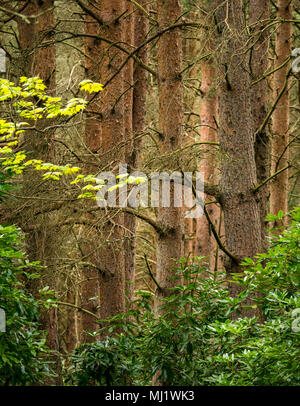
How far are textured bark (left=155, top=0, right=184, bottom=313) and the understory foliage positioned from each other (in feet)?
1.29

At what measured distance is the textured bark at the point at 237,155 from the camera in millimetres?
6934

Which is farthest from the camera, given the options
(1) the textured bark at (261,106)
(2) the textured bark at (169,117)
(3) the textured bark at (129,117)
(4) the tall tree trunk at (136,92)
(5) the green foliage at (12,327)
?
(4) the tall tree trunk at (136,92)

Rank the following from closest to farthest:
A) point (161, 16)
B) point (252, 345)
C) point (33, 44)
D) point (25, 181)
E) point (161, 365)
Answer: point (252, 345) < point (161, 365) < point (25, 181) < point (33, 44) < point (161, 16)

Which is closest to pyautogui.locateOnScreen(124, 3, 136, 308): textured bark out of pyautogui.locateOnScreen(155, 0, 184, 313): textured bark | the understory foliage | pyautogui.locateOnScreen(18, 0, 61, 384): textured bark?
pyautogui.locateOnScreen(155, 0, 184, 313): textured bark

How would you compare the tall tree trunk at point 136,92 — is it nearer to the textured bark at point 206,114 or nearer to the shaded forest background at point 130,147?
the shaded forest background at point 130,147

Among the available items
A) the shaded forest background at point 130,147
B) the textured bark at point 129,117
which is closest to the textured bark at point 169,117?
the shaded forest background at point 130,147

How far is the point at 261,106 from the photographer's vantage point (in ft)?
29.2

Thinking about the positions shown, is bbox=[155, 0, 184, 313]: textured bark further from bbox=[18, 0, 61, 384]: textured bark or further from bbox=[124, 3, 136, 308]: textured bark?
bbox=[18, 0, 61, 384]: textured bark

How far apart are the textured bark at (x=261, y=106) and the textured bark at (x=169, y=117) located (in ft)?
4.24

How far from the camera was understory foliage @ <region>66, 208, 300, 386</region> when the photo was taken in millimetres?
4738

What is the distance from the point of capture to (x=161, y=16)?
8.27 metres

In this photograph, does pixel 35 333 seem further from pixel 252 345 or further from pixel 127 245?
pixel 127 245

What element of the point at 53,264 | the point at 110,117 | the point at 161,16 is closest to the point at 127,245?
the point at 110,117
